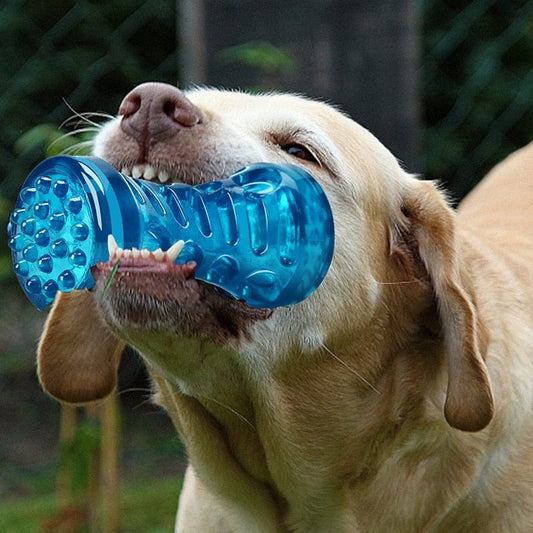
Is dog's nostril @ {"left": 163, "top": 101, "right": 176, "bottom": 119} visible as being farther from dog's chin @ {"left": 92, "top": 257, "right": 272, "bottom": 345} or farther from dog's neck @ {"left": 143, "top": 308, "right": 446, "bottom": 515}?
dog's neck @ {"left": 143, "top": 308, "right": 446, "bottom": 515}

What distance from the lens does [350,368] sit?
262 cm

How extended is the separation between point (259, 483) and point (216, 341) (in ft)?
2.05

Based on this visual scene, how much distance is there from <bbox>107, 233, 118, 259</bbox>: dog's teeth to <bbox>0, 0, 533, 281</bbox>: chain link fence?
7.24 ft

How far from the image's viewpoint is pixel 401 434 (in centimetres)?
267

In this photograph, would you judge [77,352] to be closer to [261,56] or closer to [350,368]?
[350,368]

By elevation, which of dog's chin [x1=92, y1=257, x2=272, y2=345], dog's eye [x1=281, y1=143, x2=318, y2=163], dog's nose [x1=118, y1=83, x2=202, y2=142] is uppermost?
dog's nose [x1=118, y1=83, x2=202, y2=142]

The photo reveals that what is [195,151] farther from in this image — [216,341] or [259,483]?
[259,483]

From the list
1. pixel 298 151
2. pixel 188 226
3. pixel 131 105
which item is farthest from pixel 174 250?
pixel 298 151

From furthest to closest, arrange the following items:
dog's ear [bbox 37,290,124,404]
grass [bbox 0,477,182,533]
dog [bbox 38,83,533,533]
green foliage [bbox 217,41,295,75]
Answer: grass [bbox 0,477,182,533]
green foliage [bbox 217,41,295,75]
dog's ear [bbox 37,290,124,404]
dog [bbox 38,83,533,533]

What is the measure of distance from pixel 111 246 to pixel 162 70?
122 inches

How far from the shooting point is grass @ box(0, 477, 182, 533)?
4.29 meters

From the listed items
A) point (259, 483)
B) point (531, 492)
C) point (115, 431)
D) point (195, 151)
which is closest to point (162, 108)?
point (195, 151)

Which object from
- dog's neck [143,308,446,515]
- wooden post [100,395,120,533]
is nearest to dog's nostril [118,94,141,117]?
dog's neck [143,308,446,515]

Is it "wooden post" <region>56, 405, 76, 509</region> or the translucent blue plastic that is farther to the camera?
"wooden post" <region>56, 405, 76, 509</region>
